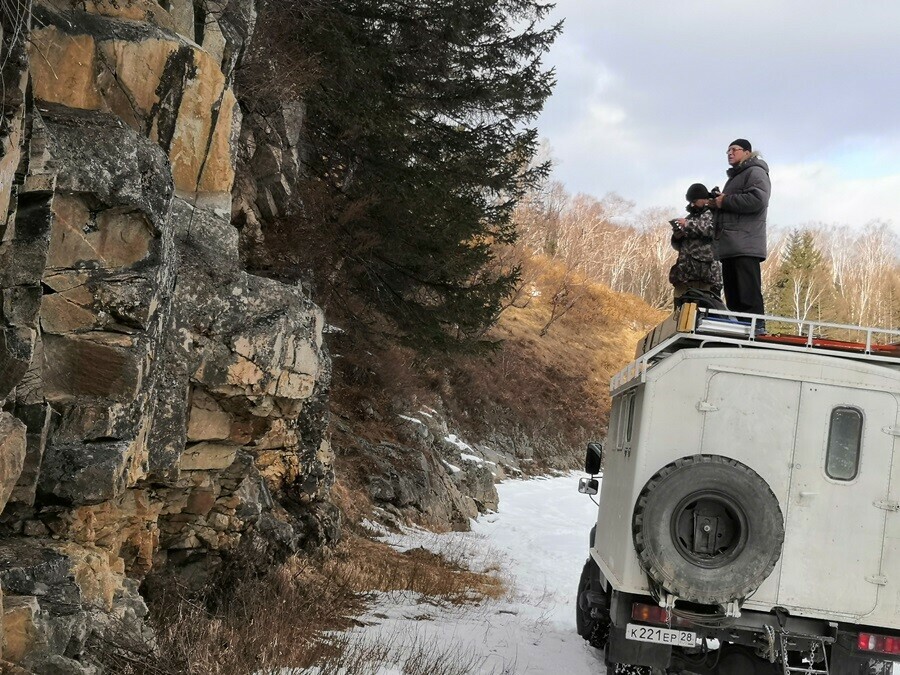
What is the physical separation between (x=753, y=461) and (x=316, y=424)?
6.74 meters

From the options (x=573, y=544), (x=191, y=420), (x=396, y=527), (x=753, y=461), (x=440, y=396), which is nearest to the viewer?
(x=753, y=461)

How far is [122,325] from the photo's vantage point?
5051 millimetres

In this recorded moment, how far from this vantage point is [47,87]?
17.4ft

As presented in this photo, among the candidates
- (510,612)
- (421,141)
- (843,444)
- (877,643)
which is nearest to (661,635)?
(877,643)

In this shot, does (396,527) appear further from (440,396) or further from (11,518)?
(440,396)

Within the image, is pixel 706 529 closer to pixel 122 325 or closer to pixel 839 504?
pixel 839 504

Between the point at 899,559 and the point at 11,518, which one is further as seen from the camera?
the point at 899,559

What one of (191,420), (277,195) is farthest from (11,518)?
(277,195)

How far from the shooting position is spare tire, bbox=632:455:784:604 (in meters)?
5.41

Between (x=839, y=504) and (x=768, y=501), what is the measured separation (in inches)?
23.6

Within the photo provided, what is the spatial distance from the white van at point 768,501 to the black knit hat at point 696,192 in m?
2.12

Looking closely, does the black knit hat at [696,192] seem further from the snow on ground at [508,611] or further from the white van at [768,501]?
the snow on ground at [508,611]

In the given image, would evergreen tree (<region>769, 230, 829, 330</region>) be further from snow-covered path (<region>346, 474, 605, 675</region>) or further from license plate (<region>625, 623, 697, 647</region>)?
license plate (<region>625, 623, 697, 647</region>)

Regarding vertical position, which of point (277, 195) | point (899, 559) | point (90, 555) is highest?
point (277, 195)
